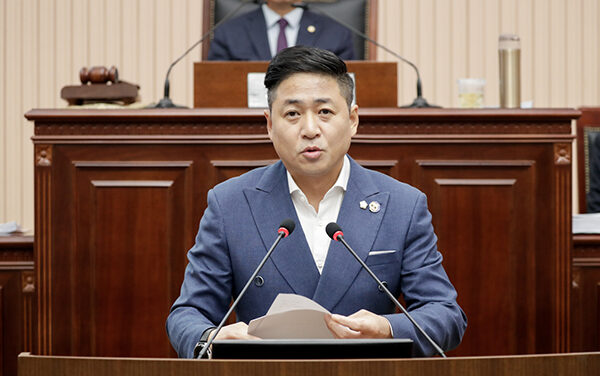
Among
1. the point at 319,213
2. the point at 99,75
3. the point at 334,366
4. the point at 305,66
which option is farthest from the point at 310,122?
the point at 99,75

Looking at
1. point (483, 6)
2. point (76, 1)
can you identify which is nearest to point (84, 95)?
point (76, 1)

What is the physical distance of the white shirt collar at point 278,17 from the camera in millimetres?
3260

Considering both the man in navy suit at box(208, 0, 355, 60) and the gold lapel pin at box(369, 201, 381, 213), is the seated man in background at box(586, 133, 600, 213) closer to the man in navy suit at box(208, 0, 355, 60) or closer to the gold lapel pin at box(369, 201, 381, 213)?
the man in navy suit at box(208, 0, 355, 60)

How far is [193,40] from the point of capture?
172 inches

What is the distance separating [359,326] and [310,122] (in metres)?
0.45

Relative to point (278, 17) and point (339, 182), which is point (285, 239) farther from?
point (278, 17)

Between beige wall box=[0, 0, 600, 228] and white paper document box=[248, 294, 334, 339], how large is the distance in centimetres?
334

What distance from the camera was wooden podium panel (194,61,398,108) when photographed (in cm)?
238

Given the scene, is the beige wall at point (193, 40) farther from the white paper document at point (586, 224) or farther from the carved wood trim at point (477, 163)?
the carved wood trim at point (477, 163)

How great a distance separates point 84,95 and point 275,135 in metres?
1.16

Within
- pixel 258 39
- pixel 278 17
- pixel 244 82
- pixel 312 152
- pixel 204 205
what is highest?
pixel 278 17

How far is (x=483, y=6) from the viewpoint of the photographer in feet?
14.3

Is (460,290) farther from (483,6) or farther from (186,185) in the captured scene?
(483,6)

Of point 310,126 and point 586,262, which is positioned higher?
point 310,126
